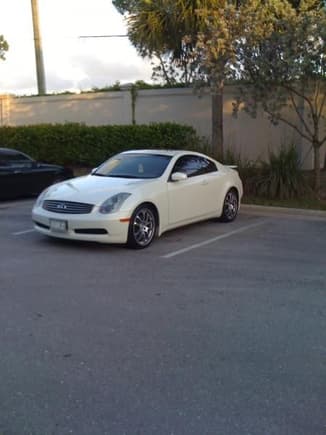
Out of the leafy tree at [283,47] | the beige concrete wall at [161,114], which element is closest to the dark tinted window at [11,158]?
the beige concrete wall at [161,114]

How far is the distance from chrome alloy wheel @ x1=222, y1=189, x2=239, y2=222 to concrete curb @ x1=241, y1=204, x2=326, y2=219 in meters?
1.39

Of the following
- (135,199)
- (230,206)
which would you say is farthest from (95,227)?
(230,206)

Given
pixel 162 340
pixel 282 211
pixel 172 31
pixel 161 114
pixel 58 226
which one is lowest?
pixel 282 211

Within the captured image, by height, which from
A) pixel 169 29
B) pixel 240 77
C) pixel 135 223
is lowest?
pixel 135 223

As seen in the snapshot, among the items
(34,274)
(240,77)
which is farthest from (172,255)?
(240,77)

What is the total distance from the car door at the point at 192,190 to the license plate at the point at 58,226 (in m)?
1.78

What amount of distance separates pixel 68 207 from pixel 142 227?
1127 millimetres

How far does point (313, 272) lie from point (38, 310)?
3.51 metres

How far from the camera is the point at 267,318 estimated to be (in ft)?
16.6

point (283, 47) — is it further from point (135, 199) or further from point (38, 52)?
point (38, 52)

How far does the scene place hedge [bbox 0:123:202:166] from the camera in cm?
1552

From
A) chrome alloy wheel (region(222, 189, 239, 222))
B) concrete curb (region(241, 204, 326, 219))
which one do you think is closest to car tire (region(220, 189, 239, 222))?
chrome alloy wheel (region(222, 189, 239, 222))

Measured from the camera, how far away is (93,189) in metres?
7.95

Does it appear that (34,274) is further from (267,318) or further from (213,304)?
(267,318)
